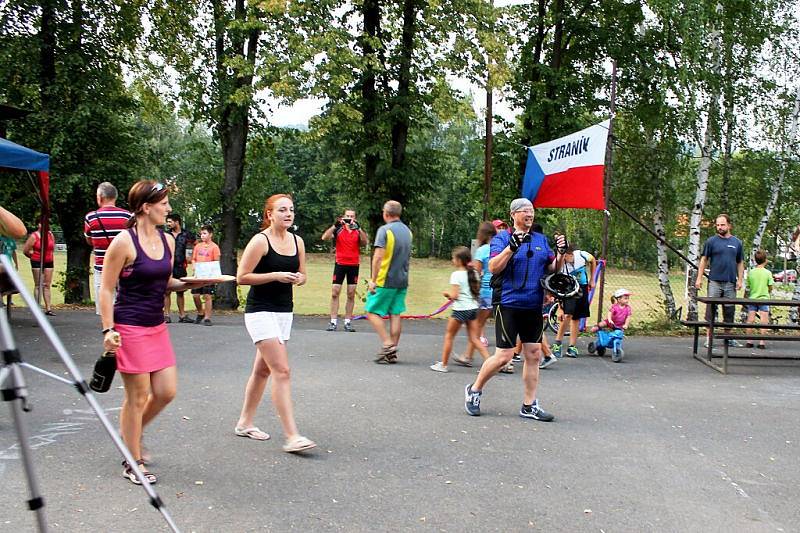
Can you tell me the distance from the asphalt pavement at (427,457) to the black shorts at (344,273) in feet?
11.8

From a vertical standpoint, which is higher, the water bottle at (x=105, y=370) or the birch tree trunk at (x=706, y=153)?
the birch tree trunk at (x=706, y=153)

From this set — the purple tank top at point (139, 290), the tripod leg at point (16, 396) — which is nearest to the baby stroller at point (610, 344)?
the purple tank top at point (139, 290)

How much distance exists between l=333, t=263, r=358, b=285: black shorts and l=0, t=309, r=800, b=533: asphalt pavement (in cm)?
358

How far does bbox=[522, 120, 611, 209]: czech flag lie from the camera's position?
12.5 metres

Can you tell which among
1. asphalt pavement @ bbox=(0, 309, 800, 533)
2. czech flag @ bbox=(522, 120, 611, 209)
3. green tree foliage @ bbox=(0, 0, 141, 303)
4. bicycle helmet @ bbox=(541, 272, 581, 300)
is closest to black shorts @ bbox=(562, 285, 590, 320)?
asphalt pavement @ bbox=(0, 309, 800, 533)

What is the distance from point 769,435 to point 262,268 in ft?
14.3

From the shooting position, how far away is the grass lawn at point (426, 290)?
1905 centimetres

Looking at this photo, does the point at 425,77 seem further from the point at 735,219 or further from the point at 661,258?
the point at 735,219

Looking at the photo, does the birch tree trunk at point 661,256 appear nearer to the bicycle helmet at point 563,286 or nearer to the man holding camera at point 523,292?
the bicycle helmet at point 563,286

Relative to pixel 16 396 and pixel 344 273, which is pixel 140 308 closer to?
pixel 16 396

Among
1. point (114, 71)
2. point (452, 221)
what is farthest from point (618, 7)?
point (452, 221)

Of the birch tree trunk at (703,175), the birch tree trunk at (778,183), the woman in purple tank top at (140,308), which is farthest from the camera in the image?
the birch tree trunk at (778,183)

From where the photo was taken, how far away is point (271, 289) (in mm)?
5406

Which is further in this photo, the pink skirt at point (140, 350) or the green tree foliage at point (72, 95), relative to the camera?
the green tree foliage at point (72, 95)
